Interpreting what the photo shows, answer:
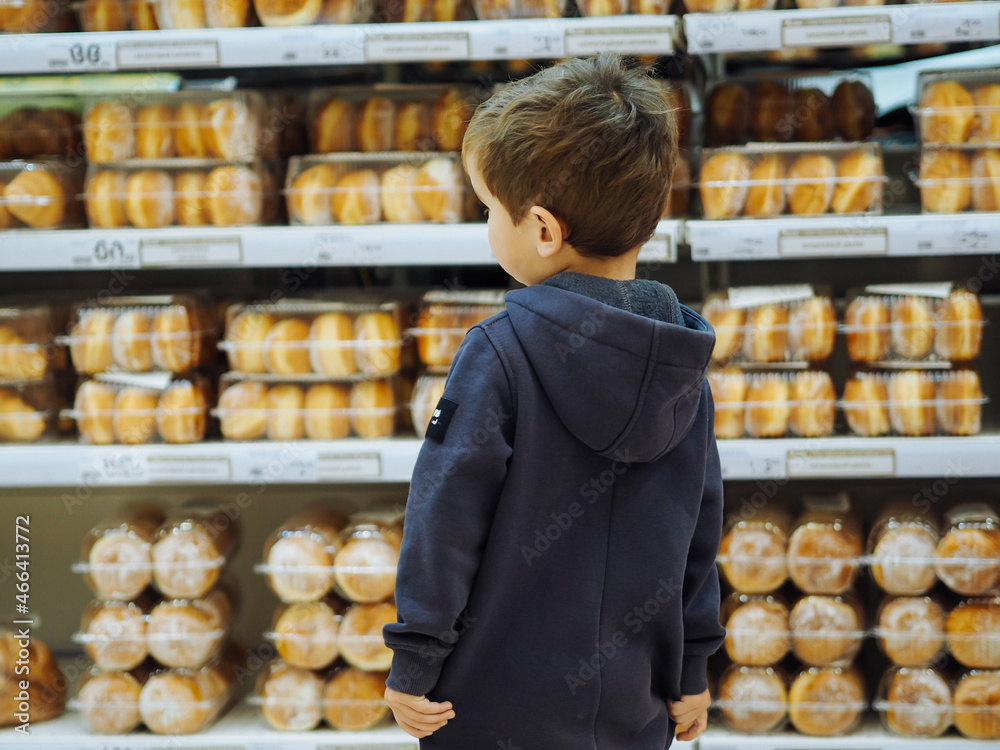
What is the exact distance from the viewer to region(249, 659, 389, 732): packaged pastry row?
171 centimetres

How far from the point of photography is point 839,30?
1479 mm

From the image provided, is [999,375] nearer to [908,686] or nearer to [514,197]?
[908,686]

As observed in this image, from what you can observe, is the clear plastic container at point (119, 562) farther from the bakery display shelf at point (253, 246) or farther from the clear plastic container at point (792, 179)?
the clear plastic container at point (792, 179)

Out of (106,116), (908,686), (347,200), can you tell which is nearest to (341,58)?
(347,200)

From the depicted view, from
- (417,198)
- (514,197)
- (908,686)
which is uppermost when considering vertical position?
(417,198)

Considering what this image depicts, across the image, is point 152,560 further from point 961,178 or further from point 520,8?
point 961,178

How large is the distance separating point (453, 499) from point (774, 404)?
907 millimetres

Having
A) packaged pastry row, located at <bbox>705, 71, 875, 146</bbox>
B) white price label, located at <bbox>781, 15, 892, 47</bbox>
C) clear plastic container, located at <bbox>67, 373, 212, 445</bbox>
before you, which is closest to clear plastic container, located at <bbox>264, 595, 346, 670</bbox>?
clear plastic container, located at <bbox>67, 373, 212, 445</bbox>

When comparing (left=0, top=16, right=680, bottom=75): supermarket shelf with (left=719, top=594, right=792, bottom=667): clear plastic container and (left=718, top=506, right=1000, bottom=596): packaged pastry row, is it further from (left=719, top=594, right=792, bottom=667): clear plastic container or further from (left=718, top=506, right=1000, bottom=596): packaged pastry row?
(left=719, top=594, right=792, bottom=667): clear plastic container

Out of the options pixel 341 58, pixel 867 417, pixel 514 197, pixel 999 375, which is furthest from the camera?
pixel 999 375

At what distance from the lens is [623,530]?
3.29 feet

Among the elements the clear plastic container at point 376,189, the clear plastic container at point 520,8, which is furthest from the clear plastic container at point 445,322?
the clear plastic container at point 520,8

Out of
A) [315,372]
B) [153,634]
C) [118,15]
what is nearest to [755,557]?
[315,372]

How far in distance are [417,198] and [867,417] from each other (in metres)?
0.96
